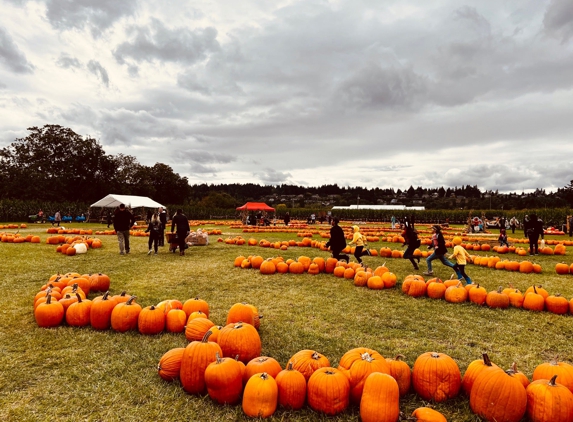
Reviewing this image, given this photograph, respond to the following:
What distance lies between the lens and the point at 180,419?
138 inches

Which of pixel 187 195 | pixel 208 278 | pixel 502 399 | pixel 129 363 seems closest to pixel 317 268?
pixel 208 278

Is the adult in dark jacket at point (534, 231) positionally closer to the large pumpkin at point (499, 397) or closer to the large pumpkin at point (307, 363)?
the large pumpkin at point (499, 397)

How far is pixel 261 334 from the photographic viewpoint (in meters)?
5.84

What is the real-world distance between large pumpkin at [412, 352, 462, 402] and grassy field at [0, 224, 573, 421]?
0.11m

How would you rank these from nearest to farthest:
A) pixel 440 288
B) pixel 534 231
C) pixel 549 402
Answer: pixel 549 402 → pixel 440 288 → pixel 534 231

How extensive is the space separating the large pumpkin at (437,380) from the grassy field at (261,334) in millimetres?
111

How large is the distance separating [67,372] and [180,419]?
1.88 m

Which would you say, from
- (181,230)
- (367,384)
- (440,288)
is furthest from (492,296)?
(181,230)

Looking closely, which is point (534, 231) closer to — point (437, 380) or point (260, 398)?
point (437, 380)

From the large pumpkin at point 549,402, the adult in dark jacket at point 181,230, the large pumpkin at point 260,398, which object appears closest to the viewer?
the large pumpkin at point 549,402

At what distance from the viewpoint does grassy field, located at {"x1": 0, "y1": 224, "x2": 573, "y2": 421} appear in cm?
373

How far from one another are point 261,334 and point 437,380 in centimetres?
282

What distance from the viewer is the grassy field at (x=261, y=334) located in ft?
12.2

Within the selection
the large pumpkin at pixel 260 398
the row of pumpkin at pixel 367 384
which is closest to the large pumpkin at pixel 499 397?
the row of pumpkin at pixel 367 384
